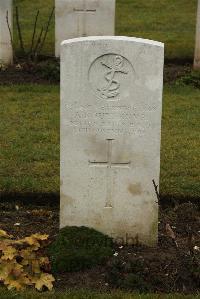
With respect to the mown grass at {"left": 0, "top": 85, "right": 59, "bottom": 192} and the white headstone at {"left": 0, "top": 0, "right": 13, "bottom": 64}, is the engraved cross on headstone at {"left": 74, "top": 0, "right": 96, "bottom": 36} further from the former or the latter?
the mown grass at {"left": 0, "top": 85, "right": 59, "bottom": 192}

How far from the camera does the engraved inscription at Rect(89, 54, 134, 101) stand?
544cm

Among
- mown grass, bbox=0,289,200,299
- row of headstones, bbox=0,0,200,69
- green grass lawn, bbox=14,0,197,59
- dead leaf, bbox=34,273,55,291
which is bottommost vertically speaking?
dead leaf, bbox=34,273,55,291

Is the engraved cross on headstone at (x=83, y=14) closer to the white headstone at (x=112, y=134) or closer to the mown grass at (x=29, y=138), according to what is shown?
the mown grass at (x=29, y=138)

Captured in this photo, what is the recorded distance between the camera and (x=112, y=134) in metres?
5.58

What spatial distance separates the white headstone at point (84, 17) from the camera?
11.9 m

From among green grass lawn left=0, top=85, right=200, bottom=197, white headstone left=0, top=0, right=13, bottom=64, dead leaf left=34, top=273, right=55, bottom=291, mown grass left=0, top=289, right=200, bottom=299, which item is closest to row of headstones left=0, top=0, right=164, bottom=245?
dead leaf left=34, top=273, right=55, bottom=291

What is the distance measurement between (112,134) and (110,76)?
43 centimetres

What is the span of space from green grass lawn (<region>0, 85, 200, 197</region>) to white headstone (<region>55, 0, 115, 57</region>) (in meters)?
1.64

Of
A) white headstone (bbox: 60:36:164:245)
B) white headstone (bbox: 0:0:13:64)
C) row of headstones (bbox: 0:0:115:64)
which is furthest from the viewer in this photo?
row of headstones (bbox: 0:0:115:64)

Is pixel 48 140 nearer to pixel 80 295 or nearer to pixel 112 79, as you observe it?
pixel 112 79

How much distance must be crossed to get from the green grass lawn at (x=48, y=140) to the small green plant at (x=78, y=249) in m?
1.35

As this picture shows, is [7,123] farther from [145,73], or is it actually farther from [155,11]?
[155,11]

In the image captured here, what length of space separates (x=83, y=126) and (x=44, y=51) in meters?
7.92

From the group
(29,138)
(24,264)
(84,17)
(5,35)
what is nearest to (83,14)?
(84,17)
